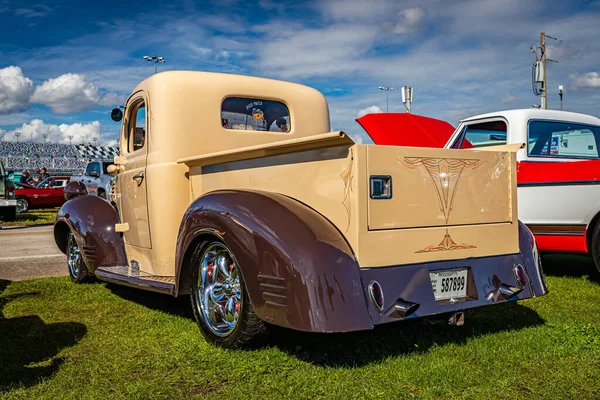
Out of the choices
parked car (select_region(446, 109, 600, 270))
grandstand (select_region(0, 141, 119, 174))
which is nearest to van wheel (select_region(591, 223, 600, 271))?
parked car (select_region(446, 109, 600, 270))

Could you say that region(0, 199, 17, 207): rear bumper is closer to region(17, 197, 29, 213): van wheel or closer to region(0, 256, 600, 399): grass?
region(17, 197, 29, 213): van wheel

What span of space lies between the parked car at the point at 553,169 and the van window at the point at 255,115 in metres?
2.76

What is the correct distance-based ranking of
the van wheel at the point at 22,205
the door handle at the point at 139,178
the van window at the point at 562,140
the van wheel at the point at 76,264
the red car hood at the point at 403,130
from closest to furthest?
the door handle at the point at 139,178, the van wheel at the point at 76,264, the van window at the point at 562,140, the red car hood at the point at 403,130, the van wheel at the point at 22,205

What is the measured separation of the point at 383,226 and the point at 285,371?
3.32 feet

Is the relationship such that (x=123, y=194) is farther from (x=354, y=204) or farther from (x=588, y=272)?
(x=588, y=272)

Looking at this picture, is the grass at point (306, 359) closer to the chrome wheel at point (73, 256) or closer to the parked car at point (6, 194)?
the chrome wheel at point (73, 256)

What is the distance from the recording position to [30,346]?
12.6ft

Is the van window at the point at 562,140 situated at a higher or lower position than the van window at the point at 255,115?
lower

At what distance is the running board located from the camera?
13.4 feet

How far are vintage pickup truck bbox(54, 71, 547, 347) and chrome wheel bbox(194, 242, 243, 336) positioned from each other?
0.03ft

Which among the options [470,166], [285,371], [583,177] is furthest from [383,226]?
[583,177]

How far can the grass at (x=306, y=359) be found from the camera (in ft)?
9.78

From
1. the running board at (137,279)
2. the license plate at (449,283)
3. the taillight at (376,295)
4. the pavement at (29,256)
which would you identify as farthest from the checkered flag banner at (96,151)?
the taillight at (376,295)

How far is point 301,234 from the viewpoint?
301 centimetres
